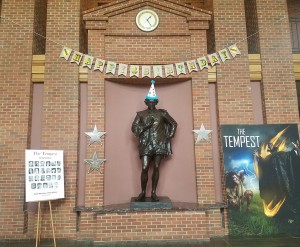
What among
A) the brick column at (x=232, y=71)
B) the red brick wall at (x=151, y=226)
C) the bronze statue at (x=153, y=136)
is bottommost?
the red brick wall at (x=151, y=226)

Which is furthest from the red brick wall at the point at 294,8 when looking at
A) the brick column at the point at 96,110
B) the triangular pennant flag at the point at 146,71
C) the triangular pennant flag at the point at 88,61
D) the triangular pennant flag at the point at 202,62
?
the triangular pennant flag at the point at 88,61

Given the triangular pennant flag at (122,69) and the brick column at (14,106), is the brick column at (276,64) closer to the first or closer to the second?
the triangular pennant flag at (122,69)

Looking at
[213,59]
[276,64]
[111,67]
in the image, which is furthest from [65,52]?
[276,64]

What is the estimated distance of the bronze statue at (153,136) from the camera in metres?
5.72

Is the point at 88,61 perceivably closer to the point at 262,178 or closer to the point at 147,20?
the point at 147,20

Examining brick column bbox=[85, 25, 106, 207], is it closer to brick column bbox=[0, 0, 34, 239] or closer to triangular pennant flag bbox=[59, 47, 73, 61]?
triangular pennant flag bbox=[59, 47, 73, 61]

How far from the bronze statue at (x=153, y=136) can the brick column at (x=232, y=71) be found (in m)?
1.21

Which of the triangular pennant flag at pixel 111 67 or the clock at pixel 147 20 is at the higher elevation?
the clock at pixel 147 20

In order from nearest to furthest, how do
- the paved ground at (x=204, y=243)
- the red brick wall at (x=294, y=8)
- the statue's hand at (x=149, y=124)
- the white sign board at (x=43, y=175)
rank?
the white sign board at (x=43, y=175)
the paved ground at (x=204, y=243)
the statue's hand at (x=149, y=124)
the red brick wall at (x=294, y=8)

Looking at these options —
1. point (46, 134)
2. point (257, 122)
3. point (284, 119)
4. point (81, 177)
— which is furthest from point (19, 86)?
point (284, 119)

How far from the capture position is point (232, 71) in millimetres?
6379

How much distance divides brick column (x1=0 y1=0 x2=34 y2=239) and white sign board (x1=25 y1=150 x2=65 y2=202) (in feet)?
3.65

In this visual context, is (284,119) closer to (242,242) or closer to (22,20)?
(242,242)

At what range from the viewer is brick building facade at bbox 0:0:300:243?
Answer: 5.83 metres
